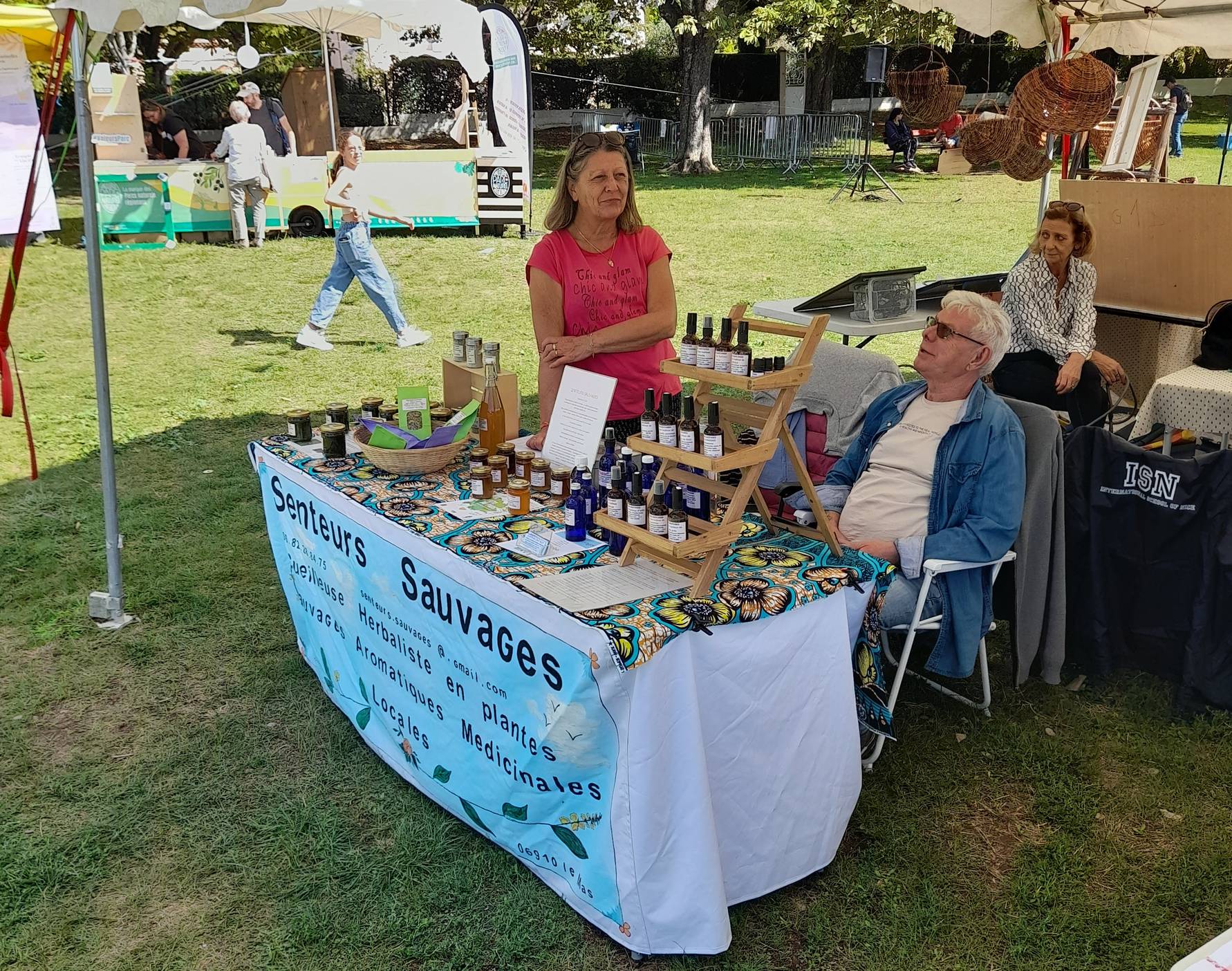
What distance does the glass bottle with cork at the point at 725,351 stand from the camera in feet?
7.70

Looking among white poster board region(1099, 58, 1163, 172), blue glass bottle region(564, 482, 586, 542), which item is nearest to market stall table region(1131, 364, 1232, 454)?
white poster board region(1099, 58, 1163, 172)

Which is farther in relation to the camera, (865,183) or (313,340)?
(865,183)

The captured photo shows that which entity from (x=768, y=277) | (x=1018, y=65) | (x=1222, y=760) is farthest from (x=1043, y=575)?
(x=1018, y=65)

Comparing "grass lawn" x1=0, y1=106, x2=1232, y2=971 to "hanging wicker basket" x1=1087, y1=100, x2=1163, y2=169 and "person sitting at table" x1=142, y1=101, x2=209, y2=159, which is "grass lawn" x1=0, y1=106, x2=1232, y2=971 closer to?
"hanging wicker basket" x1=1087, y1=100, x2=1163, y2=169

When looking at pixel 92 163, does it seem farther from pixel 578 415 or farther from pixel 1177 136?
pixel 1177 136

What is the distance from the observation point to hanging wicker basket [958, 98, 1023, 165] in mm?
5895

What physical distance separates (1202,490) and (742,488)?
69.7 inches

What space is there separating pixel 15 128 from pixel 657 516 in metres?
12.0

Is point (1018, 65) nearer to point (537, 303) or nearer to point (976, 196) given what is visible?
point (976, 196)

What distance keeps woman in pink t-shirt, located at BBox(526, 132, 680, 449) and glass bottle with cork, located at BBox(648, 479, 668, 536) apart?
95 cm

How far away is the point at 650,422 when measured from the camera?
7.77 feet

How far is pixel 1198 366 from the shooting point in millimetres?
4672

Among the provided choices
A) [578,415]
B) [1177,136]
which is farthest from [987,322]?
[1177,136]

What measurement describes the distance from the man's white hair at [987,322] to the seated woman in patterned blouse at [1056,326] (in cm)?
193
